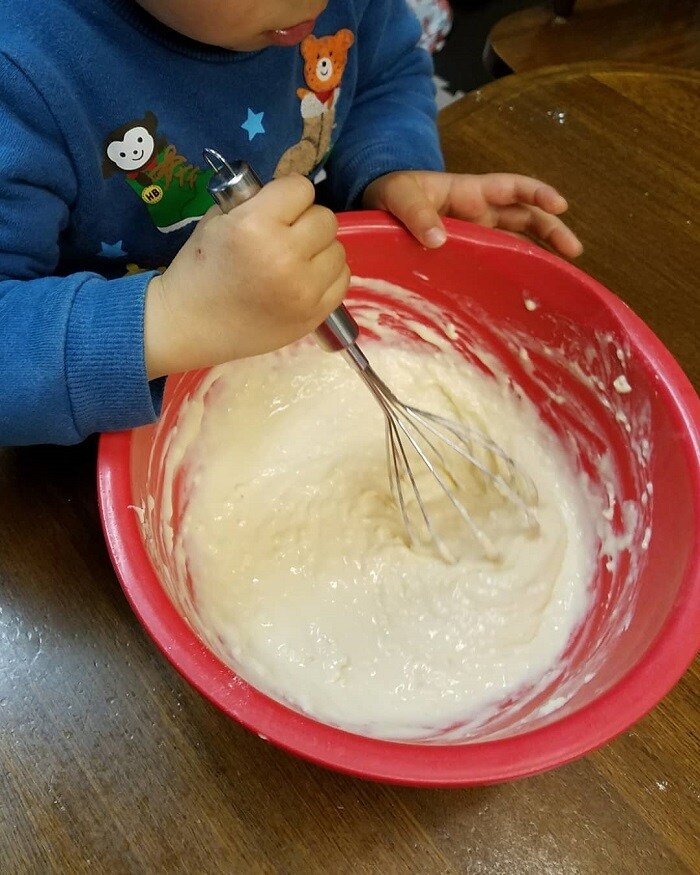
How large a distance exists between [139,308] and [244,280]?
2.9 inches

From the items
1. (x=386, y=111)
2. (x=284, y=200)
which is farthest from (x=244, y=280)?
(x=386, y=111)

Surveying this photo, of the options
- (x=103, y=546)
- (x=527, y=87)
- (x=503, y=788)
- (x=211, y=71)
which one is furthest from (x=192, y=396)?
(x=527, y=87)

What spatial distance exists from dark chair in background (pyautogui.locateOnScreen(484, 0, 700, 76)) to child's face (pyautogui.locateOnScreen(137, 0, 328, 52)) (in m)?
0.50

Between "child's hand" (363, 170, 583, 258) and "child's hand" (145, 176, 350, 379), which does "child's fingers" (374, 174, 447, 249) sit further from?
"child's hand" (145, 176, 350, 379)

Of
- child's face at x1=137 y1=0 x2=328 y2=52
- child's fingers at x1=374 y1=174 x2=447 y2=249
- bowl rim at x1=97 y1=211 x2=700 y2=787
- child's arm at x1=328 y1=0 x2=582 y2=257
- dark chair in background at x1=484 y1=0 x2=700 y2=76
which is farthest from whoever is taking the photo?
dark chair in background at x1=484 y1=0 x2=700 y2=76

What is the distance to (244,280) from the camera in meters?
0.48

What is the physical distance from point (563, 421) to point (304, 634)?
32cm

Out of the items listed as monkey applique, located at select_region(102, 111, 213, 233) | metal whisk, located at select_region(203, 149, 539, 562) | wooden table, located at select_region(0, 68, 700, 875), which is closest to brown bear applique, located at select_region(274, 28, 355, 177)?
monkey applique, located at select_region(102, 111, 213, 233)

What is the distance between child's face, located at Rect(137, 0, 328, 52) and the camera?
50cm

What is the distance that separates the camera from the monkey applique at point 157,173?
1.93ft

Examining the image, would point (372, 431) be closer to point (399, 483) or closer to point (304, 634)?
point (399, 483)

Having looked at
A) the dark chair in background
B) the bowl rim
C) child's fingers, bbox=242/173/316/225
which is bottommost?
the bowl rim

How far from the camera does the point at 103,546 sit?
58cm

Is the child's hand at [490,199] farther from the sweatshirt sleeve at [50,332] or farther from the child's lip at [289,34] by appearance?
the sweatshirt sleeve at [50,332]
